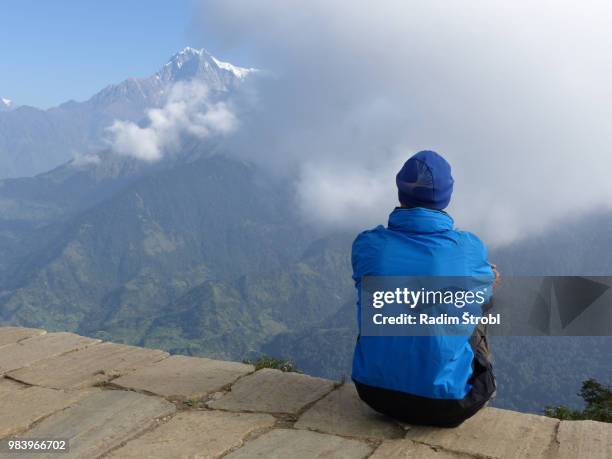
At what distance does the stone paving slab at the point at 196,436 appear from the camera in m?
3.72

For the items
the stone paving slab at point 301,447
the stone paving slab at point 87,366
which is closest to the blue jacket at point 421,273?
the stone paving slab at point 301,447

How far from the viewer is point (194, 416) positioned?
14.3 feet

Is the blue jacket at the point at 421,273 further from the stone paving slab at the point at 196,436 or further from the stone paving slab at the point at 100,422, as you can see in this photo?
the stone paving slab at the point at 100,422

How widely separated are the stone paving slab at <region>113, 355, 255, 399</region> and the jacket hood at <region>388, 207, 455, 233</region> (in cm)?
239

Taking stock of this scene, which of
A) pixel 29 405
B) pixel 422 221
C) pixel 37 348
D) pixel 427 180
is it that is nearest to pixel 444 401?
pixel 422 221

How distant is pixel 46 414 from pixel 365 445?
264 centimetres

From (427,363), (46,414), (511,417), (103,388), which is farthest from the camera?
(103,388)

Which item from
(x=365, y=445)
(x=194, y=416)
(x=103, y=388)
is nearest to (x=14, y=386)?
(x=103, y=388)

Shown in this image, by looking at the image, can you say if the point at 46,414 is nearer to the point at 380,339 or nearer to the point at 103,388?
the point at 103,388

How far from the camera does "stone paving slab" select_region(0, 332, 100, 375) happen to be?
5984 mm

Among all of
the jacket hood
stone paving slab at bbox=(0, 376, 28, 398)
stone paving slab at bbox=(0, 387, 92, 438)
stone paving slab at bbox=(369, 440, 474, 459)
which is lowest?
stone paving slab at bbox=(0, 376, 28, 398)

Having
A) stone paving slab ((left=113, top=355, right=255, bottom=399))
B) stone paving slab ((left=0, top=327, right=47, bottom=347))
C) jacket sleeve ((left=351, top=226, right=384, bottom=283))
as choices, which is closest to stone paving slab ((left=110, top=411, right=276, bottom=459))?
stone paving slab ((left=113, top=355, right=255, bottom=399))

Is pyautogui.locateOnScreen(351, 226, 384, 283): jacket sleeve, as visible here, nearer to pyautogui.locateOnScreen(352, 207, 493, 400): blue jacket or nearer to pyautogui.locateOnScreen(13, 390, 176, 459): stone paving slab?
pyautogui.locateOnScreen(352, 207, 493, 400): blue jacket

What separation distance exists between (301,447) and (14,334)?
5.19m
